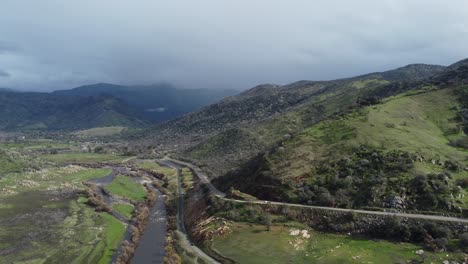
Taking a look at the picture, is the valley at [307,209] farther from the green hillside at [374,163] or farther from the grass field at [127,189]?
Result: the grass field at [127,189]

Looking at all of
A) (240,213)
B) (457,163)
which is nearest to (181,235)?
(240,213)

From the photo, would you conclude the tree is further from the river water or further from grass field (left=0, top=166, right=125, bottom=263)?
grass field (left=0, top=166, right=125, bottom=263)

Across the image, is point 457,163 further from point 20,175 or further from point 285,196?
point 20,175

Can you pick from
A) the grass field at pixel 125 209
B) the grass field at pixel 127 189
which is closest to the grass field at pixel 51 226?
the grass field at pixel 125 209

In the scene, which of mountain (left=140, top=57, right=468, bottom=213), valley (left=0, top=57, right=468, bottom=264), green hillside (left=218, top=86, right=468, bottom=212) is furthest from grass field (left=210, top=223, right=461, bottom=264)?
green hillside (left=218, top=86, right=468, bottom=212)

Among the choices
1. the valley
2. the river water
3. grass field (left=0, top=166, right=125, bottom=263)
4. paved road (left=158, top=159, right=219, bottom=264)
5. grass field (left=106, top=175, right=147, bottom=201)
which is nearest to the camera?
the valley

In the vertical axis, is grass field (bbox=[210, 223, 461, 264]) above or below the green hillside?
below
